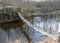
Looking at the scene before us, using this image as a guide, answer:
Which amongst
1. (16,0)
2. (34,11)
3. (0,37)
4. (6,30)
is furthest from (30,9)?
(0,37)

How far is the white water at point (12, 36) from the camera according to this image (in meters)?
4.46

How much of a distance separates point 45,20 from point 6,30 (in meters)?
1.44

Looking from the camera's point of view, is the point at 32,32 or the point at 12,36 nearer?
the point at 12,36

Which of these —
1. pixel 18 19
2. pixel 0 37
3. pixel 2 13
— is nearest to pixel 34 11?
pixel 18 19

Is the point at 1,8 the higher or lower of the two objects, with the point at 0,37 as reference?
higher

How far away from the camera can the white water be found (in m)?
4.46

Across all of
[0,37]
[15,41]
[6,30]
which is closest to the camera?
[15,41]

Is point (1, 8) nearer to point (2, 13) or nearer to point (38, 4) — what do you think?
point (2, 13)

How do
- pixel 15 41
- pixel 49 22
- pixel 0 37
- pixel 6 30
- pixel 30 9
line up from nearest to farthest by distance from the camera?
pixel 15 41, pixel 0 37, pixel 6 30, pixel 49 22, pixel 30 9

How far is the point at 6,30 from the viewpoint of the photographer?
512 centimetres

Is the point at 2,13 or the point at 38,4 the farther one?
the point at 38,4

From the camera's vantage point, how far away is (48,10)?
6.30 meters

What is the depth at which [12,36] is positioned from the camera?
473cm

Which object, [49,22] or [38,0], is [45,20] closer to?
[49,22]
